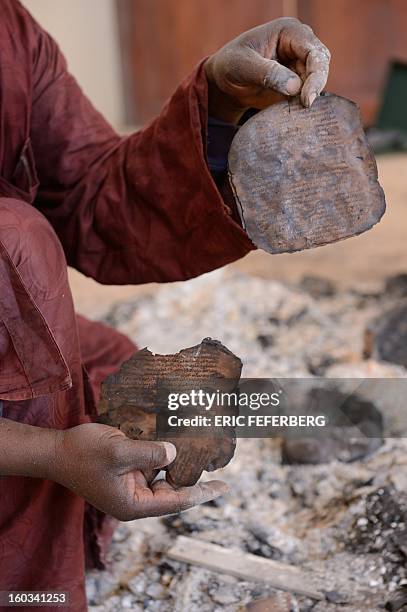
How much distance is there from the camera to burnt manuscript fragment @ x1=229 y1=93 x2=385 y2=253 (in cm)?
104

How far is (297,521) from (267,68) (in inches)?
31.3

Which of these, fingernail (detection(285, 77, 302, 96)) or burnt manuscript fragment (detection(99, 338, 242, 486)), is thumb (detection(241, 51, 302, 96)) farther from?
burnt manuscript fragment (detection(99, 338, 242, 486))

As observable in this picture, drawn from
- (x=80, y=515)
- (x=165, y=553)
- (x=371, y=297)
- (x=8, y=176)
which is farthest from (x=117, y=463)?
(x=371, y=297)

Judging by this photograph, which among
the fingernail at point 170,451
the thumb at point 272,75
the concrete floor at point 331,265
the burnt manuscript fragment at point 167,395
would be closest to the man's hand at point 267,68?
the thumb at point 272,75

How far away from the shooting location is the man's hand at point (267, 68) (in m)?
1.03

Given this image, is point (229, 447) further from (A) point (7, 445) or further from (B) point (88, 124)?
(B) point (88, 124)

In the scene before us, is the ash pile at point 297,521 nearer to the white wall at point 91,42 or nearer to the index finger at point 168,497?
the index finger at point 168,497

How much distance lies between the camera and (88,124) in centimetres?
143

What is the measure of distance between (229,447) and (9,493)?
31 cm

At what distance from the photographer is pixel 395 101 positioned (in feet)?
14.6

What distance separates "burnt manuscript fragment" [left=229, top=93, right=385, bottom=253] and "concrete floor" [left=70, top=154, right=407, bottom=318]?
4.70ft

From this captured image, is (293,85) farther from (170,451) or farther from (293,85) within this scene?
(170,451)

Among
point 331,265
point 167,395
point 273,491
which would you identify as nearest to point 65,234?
point 167,395

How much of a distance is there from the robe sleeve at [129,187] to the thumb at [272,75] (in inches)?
4.4
